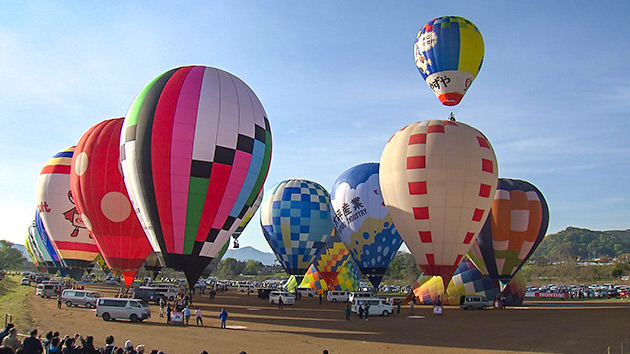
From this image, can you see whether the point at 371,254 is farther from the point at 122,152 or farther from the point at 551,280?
the point at 551,280

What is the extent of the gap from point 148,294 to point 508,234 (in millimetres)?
22279

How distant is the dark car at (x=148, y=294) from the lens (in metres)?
31.8

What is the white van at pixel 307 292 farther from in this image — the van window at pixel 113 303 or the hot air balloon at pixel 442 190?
the van window at pixel 113 303

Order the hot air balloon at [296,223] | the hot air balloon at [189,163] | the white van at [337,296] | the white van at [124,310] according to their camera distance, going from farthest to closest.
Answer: the hot air balloon at [296,223] < the white van at [337,296] < the white van at [124,310] < the hot air balloon at [189,163]

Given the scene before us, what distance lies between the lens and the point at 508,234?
31.2 metres

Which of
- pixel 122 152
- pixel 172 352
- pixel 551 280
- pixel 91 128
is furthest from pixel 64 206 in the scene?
pixel 551 280

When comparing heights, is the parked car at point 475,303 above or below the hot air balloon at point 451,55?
below

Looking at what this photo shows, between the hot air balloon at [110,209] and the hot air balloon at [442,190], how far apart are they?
1370cm

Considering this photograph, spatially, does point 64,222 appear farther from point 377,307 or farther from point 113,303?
point 377,307

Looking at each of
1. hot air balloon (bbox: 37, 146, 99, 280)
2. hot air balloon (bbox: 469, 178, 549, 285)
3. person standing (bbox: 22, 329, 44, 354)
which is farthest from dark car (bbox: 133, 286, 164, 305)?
person standing (bbox: 22, 329, 44, 354)

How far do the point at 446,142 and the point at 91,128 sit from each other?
19.4 metres

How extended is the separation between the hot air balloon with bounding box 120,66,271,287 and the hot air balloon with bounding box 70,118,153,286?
16.5ft

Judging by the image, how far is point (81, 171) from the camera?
2755cm

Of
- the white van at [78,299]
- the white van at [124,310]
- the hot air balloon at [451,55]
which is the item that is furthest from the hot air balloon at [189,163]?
the hot air balloon at [451,55]
